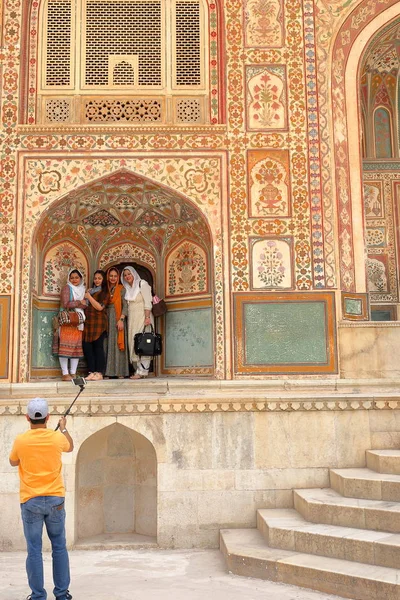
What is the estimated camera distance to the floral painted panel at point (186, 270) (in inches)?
368

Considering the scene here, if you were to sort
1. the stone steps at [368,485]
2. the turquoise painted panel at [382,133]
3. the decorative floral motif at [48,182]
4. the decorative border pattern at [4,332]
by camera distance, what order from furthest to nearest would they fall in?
1. the turquoise painted panel at [382,133]
2. the decorative floral motif at [48,182]
3. the decorative border pattern at [4,332]
4. the stone steps at [368,485]

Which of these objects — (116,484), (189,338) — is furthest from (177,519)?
(189,338)

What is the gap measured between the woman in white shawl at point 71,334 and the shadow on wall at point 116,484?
167 centimetres

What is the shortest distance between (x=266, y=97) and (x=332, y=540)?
19.0 ft

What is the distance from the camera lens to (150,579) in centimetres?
591

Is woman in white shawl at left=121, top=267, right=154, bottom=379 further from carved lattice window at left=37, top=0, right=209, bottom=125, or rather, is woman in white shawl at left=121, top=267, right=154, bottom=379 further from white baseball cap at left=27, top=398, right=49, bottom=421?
white baseball cap at left=27, top=398, right=49, bottom=421

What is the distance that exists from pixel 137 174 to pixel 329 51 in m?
3.13

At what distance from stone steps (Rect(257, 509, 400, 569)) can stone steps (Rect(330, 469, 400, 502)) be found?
0.53 meters

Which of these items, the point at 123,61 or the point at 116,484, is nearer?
the point at 116,484

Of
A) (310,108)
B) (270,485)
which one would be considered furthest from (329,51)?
(270,485)

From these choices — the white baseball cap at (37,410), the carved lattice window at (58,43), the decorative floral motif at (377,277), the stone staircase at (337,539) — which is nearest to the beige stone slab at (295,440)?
the stone staircase at (337,539)

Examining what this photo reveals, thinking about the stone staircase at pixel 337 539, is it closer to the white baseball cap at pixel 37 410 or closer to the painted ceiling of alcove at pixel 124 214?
the white baseball cap at pixel 37 410

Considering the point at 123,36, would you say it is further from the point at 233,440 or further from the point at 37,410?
the point at 37,410

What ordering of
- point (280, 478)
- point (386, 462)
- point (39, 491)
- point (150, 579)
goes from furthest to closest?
point (280, 478) → point (386, 462) → point (150, 579) → point (39, 491)
